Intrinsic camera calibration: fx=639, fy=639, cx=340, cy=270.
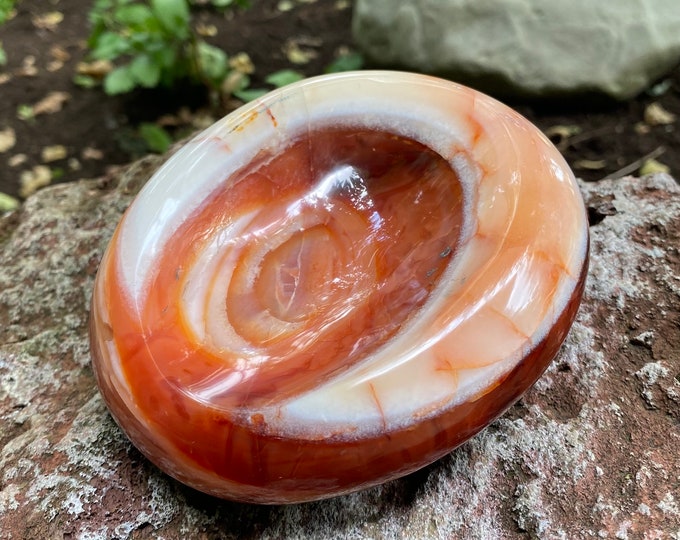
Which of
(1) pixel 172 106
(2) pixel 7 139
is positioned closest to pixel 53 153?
(2) pixel 7 139

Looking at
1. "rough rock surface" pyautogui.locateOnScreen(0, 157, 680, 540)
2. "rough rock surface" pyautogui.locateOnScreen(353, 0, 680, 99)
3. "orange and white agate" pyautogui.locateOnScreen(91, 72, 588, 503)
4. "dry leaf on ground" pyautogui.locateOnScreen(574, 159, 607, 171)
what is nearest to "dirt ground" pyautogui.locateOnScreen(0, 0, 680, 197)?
"dry leaf on ground" pyautogui.locateOnScreen(574, 159, 607, 171)

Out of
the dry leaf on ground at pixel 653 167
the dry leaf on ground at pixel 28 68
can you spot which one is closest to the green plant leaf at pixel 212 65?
the dry leaf on ground at pixel 28 68

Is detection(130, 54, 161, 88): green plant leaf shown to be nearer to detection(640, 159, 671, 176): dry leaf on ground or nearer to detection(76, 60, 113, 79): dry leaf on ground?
detection(76, 60, 113, 79): dry leaf on ground

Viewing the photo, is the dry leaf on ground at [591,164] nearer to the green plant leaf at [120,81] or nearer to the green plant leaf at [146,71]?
the green plant leaf at [146,71]

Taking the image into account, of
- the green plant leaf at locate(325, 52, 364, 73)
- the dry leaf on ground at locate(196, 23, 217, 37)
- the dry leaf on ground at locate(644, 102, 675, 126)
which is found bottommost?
the dry leaf on ground at locate(644, 102, 675, 126)

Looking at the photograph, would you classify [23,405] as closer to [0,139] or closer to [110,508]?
[110,508]
